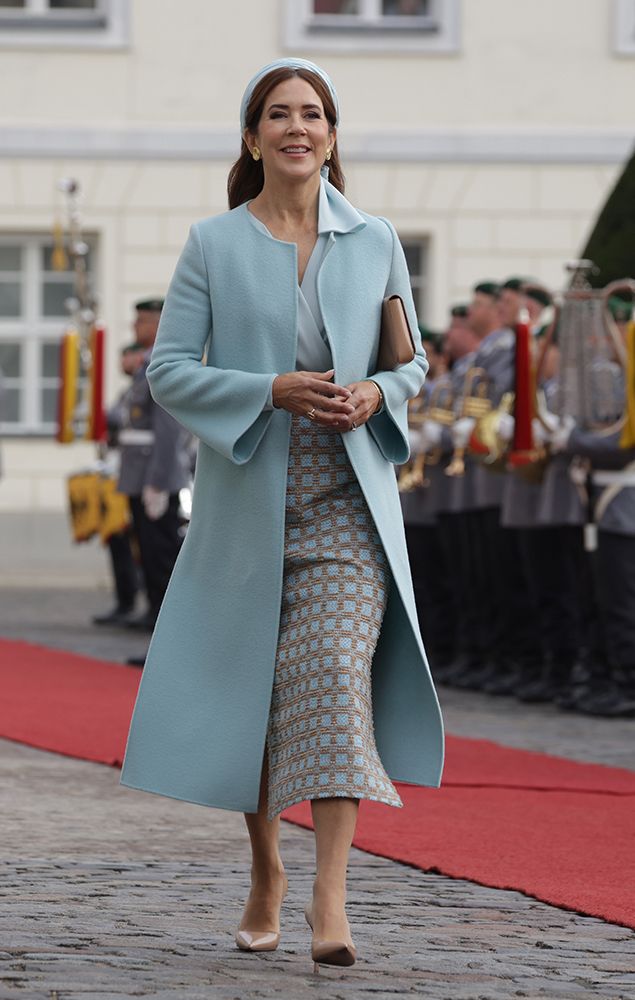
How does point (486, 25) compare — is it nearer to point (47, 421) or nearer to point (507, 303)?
point (47, 421)

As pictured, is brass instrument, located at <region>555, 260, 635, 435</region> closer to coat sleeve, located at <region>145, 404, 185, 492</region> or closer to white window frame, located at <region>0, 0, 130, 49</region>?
coat sleeve, located at <region>145, 404, 185, 492</region>

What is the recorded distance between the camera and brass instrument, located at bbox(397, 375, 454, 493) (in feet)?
39.6

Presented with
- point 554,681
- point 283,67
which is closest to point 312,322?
point 283,67

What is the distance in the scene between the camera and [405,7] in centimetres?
2152

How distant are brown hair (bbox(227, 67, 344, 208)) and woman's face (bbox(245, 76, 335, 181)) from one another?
14 millimetres

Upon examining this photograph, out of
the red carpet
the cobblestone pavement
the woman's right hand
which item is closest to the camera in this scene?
the cobblestone pavement

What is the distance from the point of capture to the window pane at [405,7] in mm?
21516

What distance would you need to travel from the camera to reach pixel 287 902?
5.52 metres

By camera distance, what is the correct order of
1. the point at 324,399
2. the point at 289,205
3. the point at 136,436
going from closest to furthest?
the point at 324,399, the point at 289,205, the point at 136,436

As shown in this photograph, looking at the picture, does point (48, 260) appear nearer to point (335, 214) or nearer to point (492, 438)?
point (492, 438)

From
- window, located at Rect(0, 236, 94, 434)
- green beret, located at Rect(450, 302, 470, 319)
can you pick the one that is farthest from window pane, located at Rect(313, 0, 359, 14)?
green beret, located at Rect(450, 302, 470, 319)

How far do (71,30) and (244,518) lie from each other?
1679 cm

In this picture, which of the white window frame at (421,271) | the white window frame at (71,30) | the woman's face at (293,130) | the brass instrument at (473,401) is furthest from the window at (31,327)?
the woman's face at (293,130)

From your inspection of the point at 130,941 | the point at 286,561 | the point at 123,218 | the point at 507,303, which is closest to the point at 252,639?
the point at 286,561
